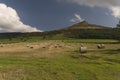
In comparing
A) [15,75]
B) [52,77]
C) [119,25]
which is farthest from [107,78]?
[119,25]

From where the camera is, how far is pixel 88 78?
3612cm

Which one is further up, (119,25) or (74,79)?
(119,25)

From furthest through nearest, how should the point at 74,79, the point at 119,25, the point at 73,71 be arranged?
the point at 119,25 → the point at 73,71 → the point at 74,79

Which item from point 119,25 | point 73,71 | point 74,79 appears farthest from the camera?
point 119,25

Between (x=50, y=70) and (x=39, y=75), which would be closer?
(x=39, y=75)

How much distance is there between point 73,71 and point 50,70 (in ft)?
10.4

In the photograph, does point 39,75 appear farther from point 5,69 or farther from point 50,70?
point 5,69

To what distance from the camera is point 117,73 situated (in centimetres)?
4009

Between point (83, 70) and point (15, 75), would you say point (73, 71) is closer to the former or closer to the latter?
point (83, 70)

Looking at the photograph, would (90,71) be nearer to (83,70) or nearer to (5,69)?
(83,70)

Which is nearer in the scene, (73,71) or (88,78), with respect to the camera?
(88,78)

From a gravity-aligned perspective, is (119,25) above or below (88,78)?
above

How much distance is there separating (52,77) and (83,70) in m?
5.79

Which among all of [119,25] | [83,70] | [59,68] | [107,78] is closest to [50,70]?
[59,68]
